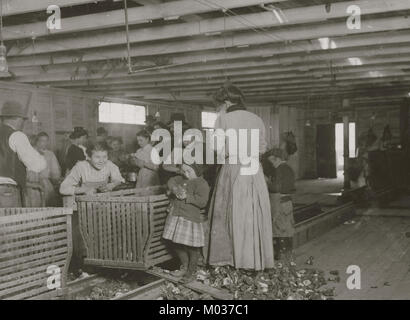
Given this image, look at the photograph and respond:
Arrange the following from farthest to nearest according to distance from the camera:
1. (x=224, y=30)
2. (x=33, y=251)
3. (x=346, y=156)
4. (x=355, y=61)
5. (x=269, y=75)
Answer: (x=346, y=156), (x=269, y=75), (x=355, y=61), (x=224, y=30), (x=33, y=251)

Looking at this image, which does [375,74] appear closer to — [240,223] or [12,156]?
[240,223]

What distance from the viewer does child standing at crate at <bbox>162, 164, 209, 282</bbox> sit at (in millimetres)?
4906

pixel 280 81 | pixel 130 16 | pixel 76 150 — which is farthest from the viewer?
pixel 280 81

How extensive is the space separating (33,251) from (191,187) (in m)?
1.59

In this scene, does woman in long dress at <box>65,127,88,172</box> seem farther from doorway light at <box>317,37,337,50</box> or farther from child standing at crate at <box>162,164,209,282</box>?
doorway light at <box>317,37,337,50</box>

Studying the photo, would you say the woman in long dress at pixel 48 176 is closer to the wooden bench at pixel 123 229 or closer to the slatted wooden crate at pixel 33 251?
the wooden bench at pixel 123 229

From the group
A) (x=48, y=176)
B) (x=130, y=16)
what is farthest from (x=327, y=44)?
(x=48, y=176)

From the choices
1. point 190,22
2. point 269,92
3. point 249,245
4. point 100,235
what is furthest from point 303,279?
point 269,92

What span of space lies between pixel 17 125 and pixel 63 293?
186cm

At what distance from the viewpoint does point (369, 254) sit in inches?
255

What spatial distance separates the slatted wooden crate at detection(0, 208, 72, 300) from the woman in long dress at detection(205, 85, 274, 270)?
1426 mm

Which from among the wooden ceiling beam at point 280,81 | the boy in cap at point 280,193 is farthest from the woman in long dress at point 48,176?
the boy in cap at point 280,193

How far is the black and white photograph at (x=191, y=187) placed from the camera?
4.51 meters

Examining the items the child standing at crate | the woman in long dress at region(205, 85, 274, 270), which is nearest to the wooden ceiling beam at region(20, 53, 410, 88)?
the woman in long dress at region(205, 85, 274, 270)
